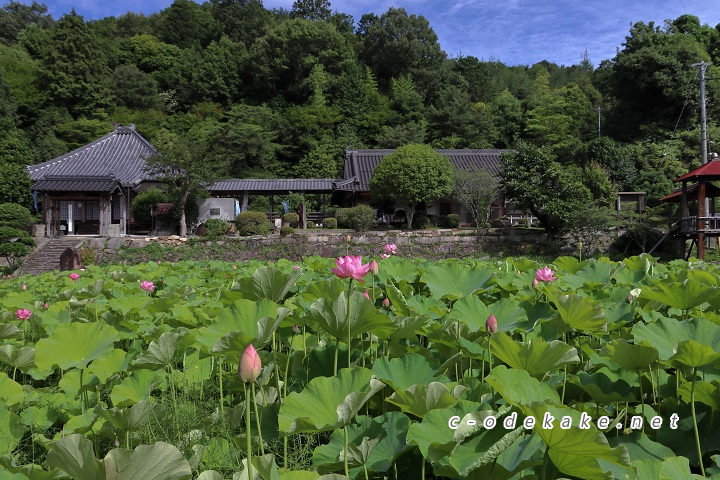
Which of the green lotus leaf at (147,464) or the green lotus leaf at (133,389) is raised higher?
the green lotus leaf at (147,464)

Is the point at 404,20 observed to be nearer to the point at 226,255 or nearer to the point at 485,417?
the point at 226,255

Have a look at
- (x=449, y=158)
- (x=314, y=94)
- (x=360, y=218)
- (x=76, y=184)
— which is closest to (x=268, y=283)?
(x=360, y=218)

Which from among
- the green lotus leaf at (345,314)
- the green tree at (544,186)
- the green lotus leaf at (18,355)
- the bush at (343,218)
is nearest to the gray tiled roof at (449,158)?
the bush at (343,218)

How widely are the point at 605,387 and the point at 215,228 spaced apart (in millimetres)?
15550

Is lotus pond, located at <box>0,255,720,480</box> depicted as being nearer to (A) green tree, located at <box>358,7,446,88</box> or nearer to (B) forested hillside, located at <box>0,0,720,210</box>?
(B) forested hillside, located at <box>0,0,720,210</box>

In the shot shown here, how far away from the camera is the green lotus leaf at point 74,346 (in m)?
1.27

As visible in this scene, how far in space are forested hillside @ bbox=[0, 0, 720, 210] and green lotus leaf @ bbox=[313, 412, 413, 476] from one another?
16785 millimetres

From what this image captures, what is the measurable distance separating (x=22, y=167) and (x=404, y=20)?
30.4 m

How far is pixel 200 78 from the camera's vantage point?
34500mm

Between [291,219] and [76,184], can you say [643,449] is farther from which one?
[76,184]

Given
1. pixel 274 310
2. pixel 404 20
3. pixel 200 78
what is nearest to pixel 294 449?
pixel 274 310

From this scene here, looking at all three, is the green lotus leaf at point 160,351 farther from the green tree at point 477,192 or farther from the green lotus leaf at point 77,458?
the green tree at point 477,192

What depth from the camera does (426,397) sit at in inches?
31.1

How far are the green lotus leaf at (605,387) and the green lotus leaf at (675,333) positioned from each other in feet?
0.30
